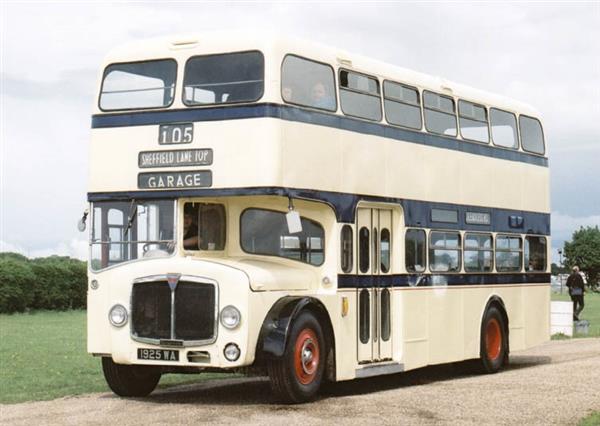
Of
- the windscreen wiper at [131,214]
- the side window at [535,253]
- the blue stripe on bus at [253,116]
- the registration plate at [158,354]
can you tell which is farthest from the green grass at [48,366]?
the side window at [535,253]

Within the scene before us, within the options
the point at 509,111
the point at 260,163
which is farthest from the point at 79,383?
the point at 509,111

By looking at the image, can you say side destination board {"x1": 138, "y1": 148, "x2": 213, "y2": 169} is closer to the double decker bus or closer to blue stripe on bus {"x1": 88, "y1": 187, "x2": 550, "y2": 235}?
the double decker bus

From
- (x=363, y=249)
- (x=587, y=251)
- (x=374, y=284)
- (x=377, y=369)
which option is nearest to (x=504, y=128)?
(x=374, y=284)

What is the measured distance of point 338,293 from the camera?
668 inches

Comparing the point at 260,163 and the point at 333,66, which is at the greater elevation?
the point at 333,66

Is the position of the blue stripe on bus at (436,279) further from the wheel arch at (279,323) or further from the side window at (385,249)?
the wheel arch at (279,323)

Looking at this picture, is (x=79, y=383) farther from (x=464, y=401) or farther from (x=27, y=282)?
(x=27, y=282)

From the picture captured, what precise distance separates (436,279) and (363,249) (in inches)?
98.6

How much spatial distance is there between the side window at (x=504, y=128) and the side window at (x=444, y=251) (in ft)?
7.73

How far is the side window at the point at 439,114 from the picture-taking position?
19.8 m

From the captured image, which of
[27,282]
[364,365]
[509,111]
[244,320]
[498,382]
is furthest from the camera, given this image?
[27,282]

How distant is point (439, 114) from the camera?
20156 millimetres

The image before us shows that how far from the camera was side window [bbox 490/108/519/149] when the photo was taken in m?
22.1

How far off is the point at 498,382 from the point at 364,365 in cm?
246
